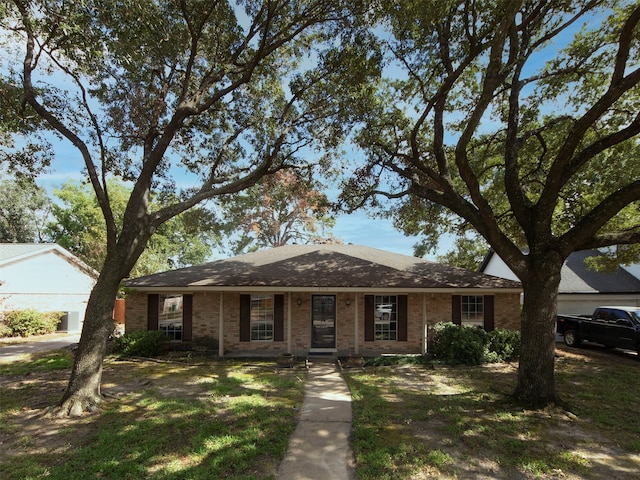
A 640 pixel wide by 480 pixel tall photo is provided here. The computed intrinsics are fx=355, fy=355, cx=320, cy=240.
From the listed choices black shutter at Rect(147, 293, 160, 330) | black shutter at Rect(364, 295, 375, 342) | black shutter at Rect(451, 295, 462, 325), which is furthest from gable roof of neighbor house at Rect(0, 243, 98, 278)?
black shutter at Rect(451, 295, 462, 325)

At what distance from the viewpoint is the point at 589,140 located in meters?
11.1

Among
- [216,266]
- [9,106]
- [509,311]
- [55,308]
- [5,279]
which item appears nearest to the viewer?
[9,106]

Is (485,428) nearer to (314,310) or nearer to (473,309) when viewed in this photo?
(314,310)

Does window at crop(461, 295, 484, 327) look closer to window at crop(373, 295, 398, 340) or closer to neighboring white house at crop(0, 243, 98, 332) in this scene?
window at crop(373, 295, 398, 340)

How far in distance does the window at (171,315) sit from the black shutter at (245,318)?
2387 millimetres

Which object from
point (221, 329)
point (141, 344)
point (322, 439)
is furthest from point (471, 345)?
point (141, 344)

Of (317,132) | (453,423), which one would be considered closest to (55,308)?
(317,132)

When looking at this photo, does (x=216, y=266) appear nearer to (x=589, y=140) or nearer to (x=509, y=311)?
(x=509, y=311)

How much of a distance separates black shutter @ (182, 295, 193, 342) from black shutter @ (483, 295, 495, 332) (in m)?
11.0

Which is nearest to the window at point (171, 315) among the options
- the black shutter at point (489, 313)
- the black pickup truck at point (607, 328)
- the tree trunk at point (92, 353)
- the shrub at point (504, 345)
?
the tree trunk at point (92, 353)

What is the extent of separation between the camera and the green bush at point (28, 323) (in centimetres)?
1697

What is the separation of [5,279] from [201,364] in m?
14.6

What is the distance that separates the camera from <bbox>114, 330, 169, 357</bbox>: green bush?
476 inches

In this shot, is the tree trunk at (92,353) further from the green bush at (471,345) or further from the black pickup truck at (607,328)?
the black pickup truck at (607,328)
